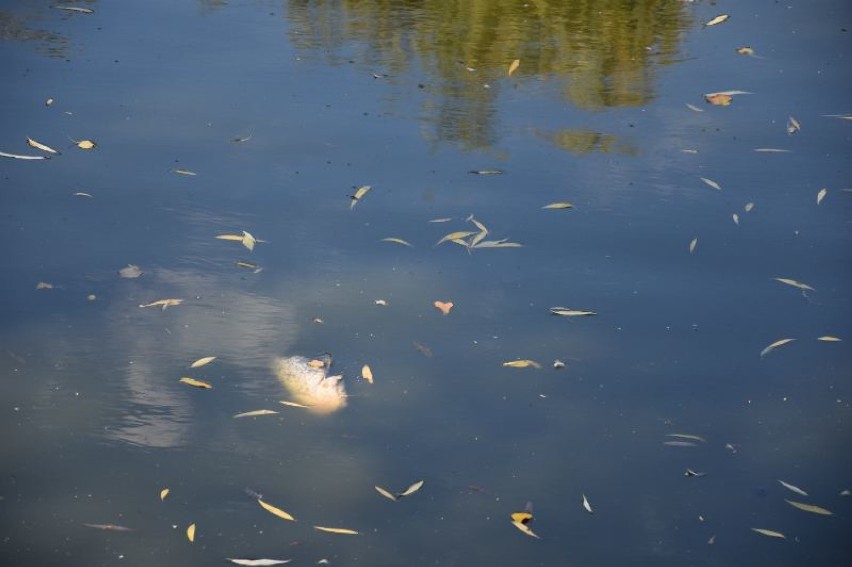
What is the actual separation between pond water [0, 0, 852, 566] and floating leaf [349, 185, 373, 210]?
0.09 m

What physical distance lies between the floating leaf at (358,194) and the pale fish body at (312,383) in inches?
50.6

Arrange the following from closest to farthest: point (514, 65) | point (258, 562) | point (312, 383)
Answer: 1. point (258, 562)
2. point (312, 383)
3. point (514, 65)

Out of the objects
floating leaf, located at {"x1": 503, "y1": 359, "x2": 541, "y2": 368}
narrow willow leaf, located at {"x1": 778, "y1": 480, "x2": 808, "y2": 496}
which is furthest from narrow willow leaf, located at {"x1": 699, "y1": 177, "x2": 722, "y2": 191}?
narrow willow leaf, located at {"x1": 778, "y1": 480, "x2": 808, "y2": 496}

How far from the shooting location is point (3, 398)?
4.00m

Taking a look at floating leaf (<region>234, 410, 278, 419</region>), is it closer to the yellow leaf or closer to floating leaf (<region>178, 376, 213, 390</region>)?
floating leaf (<region>178, 376, 213, 390</region>)

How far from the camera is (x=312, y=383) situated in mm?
4109

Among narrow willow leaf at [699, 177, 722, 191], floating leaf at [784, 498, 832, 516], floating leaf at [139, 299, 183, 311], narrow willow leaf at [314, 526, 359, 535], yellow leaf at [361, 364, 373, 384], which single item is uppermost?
narrow willow leaf at [699, 177, 722, 191]

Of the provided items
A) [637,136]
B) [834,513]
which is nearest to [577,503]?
[834,513]

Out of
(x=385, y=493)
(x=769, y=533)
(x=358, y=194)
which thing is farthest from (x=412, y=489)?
(x=358, y=194)

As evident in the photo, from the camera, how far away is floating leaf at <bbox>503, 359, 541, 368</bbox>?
14.0 feet

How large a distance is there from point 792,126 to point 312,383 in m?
3.63

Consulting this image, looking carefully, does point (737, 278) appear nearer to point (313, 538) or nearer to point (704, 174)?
point (704, 174)

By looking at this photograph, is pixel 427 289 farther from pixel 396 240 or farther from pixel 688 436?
pixel 688 436

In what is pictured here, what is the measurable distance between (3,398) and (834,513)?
10.4ft
